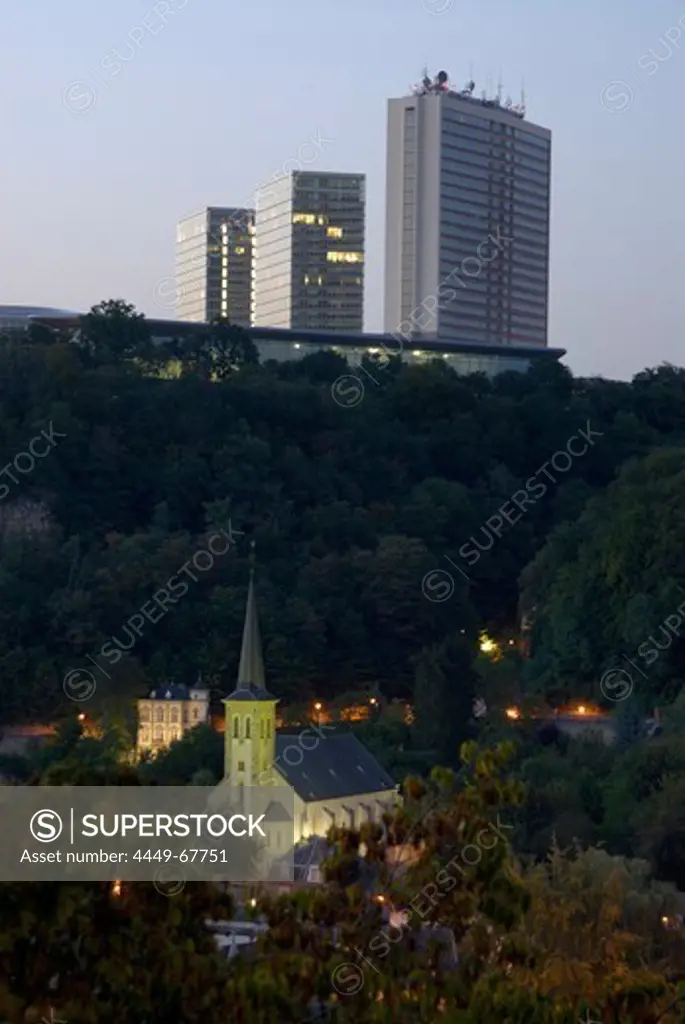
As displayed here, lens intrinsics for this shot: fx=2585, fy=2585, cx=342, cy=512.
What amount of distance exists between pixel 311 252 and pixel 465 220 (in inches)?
316

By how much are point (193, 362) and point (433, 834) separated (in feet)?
181

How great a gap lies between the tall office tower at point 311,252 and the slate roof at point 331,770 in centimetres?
4107

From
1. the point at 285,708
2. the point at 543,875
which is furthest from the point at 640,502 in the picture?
the point at 543,875

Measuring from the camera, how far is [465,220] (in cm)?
9044

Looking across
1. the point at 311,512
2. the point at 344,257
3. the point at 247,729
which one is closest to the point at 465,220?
the point at 344,257

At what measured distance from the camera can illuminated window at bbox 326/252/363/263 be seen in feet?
279

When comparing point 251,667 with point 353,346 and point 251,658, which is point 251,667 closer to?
point 251,658

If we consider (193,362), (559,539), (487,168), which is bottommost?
(559,539)

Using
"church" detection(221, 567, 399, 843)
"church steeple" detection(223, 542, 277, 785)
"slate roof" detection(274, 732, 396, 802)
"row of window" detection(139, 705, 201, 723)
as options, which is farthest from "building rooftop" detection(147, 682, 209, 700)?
"slate roof" detection(274, 732, 396, 802)

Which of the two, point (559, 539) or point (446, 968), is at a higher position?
point (559, 539)

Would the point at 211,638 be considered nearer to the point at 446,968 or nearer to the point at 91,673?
the point at 91,673

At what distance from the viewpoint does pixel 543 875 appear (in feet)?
93.6

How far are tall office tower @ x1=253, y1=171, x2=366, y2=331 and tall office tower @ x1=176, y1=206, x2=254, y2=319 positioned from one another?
2.94 metres

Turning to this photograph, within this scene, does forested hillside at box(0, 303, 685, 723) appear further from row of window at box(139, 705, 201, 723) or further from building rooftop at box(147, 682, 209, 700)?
row of window at box(139, 705, 201, 723)
